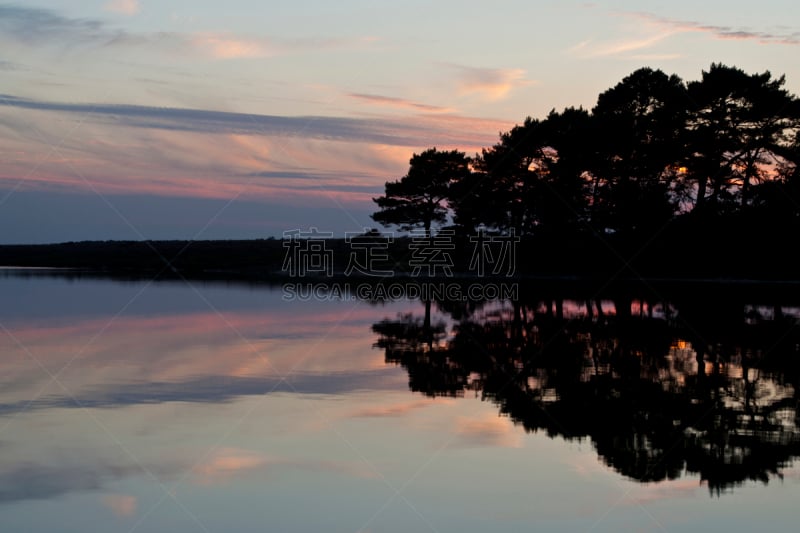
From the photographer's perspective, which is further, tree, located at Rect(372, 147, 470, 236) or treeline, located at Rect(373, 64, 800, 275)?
tree, located at Rect(372, 147, 470, 236)

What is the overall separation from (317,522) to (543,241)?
61659mm

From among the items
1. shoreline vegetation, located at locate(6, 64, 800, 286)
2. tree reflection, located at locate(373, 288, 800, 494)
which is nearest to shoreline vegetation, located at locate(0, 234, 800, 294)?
shoreline vegetation, located at locate(6, 64, 800, 286)

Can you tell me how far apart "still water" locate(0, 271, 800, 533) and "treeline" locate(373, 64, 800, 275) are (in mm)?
33113

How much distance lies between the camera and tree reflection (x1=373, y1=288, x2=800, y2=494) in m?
12.3

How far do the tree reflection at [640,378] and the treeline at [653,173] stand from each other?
25.9 metres

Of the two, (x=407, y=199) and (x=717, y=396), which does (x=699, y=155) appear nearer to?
(x=407, y=199)

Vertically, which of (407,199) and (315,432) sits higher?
(407,199)

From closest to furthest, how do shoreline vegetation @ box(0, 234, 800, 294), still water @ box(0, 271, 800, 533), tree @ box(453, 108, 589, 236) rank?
1. still water @ box(0, 271, 800, 533)
2. shoreline vegetation @ box(0, 234, 800, 294)
3. tree @ box(453, 108, 589, 236)

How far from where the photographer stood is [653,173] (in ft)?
203

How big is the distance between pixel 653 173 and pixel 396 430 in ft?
171

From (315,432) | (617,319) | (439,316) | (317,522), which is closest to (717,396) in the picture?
(315,432)

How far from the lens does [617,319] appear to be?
104 feet

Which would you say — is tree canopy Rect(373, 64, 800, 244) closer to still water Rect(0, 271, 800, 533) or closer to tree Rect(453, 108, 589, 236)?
tree Rect(453, 108, 589, 236)

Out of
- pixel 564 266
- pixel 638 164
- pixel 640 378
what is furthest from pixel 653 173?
pixel 640 378
